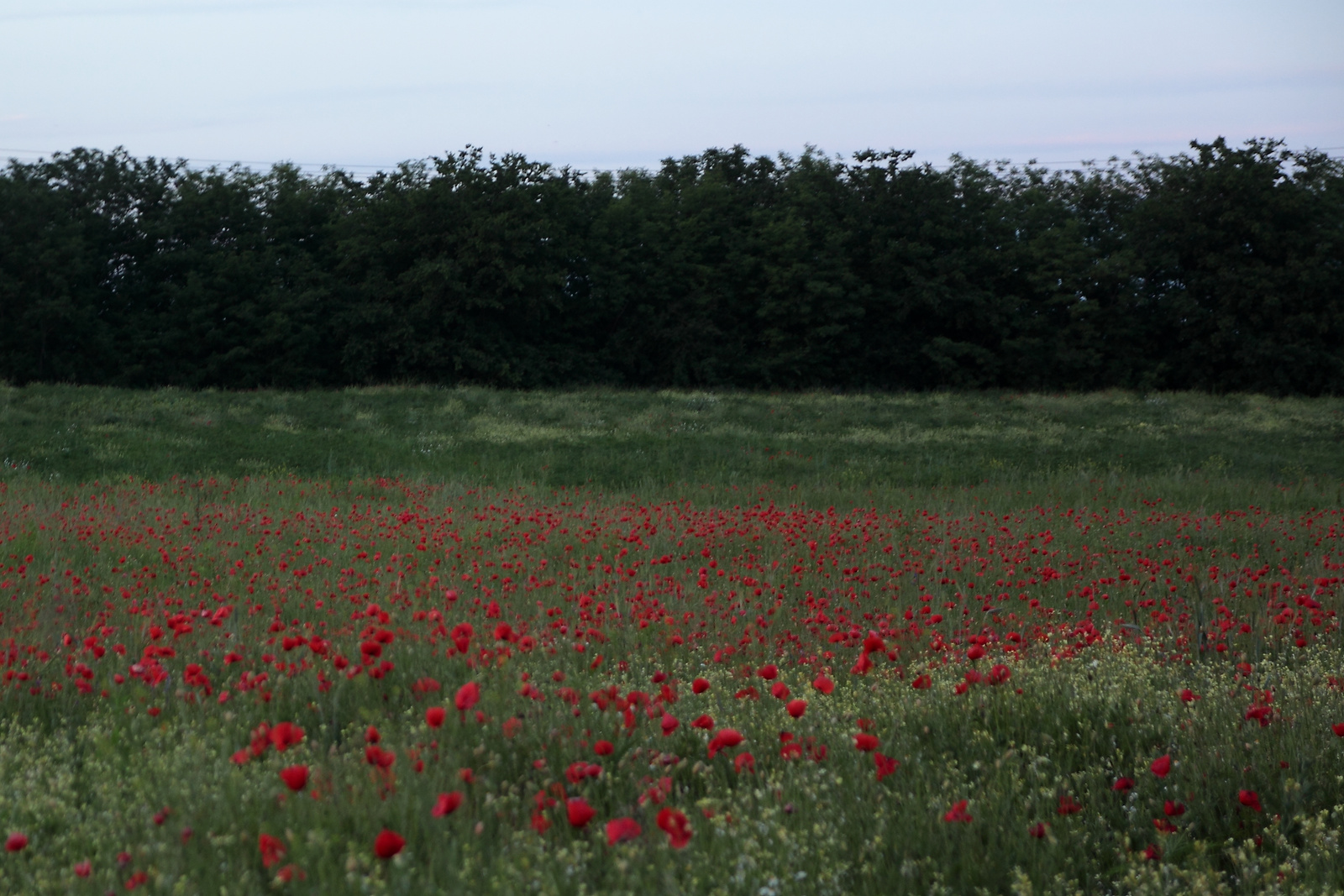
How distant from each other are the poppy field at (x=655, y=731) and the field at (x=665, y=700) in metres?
0.02

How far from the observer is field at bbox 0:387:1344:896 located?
2.67 meters

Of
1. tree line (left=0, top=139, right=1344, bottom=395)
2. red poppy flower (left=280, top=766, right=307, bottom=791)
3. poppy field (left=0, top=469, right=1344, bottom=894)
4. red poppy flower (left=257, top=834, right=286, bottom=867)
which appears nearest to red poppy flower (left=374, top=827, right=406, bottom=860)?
poppy field (left=0, top=469, right=1344, bottom=894)

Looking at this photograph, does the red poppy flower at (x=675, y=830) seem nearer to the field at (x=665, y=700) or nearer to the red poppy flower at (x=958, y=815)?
the field at (x=665, y=700)

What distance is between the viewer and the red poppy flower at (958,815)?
8.92ft

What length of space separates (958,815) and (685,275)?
40441 millimetres

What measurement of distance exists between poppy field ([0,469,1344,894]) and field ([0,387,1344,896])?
0.06 feet

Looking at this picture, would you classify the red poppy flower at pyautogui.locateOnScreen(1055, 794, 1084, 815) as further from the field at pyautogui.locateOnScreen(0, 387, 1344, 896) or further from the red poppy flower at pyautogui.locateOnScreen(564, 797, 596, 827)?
the red poppy flower at pyautogui.locateOnScreen(564, 797, 596, 827)

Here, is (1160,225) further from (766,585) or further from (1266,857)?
(1266,857)

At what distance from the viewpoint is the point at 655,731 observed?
3494 mm

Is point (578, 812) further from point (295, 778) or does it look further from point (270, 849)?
point (270, 849)

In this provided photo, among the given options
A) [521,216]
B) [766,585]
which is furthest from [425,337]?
[766,585]

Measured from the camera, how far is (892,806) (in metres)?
3.08

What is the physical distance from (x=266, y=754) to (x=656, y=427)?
19.0m

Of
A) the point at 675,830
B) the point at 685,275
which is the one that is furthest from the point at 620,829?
the point at 685,275
